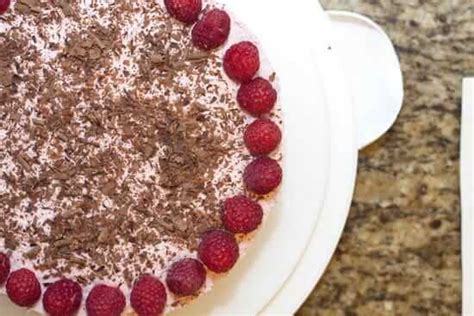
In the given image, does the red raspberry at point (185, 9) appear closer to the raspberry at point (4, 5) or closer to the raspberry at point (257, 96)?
the raspberry at point (257, 96)

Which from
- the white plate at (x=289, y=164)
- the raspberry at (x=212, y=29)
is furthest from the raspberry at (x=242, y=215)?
the raspberry at (x=212, y=29)

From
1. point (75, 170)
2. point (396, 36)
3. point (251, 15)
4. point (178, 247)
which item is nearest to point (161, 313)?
point (178, 247)

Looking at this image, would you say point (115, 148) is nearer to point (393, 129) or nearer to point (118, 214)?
point (118, 214)

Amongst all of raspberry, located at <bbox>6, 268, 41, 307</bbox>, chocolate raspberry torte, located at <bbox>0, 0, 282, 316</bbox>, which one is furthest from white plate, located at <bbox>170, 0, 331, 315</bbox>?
raspberry, located at <bbox>6, 268, 41, 307</bbox>

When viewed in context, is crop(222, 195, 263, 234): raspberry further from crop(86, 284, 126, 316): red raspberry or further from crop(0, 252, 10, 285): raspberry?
crop(0, 252, 10, 285): raspberry

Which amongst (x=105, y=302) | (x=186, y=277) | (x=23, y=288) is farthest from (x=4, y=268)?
(x=186, y=277)

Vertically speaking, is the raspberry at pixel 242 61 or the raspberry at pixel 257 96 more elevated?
the raspberry at pixel 242 61
